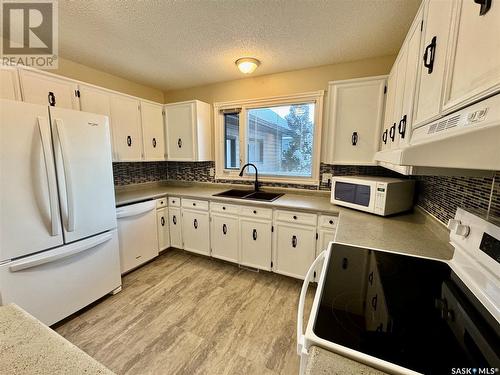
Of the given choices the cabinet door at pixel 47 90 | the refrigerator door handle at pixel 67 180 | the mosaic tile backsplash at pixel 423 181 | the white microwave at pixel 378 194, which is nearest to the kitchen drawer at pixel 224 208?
the mosaic tile backsplash at pixel 423 181

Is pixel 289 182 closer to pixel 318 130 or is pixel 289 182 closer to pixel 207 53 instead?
pixel 318 130

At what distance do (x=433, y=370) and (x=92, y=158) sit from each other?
2318 millimetres

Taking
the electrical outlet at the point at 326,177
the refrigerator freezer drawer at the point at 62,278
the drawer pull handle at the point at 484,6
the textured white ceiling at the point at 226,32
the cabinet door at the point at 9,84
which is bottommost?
the refrigerator freezer drawer at the point at 62,278

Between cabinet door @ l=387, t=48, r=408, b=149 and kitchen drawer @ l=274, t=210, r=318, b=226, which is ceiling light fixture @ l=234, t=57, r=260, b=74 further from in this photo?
kitchen drawer @ l=274, t=210, r=318, b=226

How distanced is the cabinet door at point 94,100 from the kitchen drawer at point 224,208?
4.47ft

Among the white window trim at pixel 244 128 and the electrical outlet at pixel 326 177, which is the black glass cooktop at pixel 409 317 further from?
the white window trim at pixel 244 128

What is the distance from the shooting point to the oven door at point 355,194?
1834mm

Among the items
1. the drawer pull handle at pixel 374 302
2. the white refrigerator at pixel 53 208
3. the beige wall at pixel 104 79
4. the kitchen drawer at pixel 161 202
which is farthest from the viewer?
the kitchen drawer at pixel 161 202

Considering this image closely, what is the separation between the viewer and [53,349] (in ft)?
1.89

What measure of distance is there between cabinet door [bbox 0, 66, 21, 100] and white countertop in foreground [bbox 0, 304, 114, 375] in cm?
194

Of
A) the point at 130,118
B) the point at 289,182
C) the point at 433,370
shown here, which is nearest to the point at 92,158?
the point at 130,118

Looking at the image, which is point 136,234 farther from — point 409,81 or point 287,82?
point 409,81

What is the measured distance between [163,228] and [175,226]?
6.2 inches

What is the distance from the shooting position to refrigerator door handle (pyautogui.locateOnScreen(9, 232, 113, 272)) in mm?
1466
